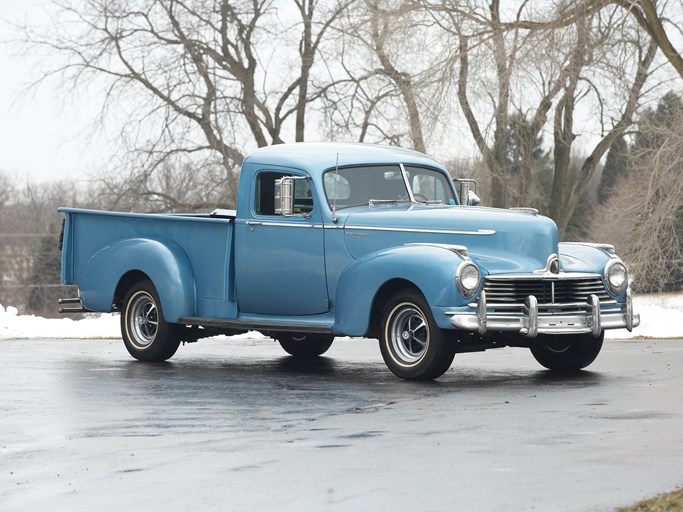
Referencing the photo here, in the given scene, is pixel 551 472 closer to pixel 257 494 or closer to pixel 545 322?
pixel 257 494

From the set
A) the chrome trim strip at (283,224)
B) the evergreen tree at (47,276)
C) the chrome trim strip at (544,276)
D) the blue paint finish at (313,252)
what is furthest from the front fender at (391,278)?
the evergreen tree at (47,276)

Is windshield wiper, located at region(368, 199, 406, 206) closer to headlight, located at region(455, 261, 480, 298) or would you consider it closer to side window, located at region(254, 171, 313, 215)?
side window, located at region(254, 171, 313, 215)

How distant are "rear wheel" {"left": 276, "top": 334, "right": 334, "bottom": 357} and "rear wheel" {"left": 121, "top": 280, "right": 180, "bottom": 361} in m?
1.57

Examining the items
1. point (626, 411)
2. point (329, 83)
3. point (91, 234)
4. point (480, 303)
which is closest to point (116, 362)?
point (91, 234)

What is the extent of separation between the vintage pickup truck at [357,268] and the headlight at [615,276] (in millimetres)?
16

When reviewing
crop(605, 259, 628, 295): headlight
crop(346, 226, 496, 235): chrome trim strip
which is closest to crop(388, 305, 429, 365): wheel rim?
crop(346, 226, 496, 235): chrome trim strip

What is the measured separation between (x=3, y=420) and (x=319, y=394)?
9.02ft

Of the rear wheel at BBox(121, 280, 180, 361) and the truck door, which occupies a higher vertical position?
the truck door

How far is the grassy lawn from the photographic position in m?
6.48

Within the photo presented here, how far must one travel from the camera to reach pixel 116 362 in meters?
15.3

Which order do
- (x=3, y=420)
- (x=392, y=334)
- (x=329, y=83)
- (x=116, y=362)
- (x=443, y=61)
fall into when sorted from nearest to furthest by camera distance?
1. (x=3, y=420)
2. (x=392, y=334)
3. (x=116, y=362)
4. (x=443, y=61)
5. (x=329, y=83)

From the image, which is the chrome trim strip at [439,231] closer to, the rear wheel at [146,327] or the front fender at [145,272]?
the front fender at [145,272]

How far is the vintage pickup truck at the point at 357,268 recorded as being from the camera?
40.0ft

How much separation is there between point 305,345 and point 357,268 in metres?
3.61
